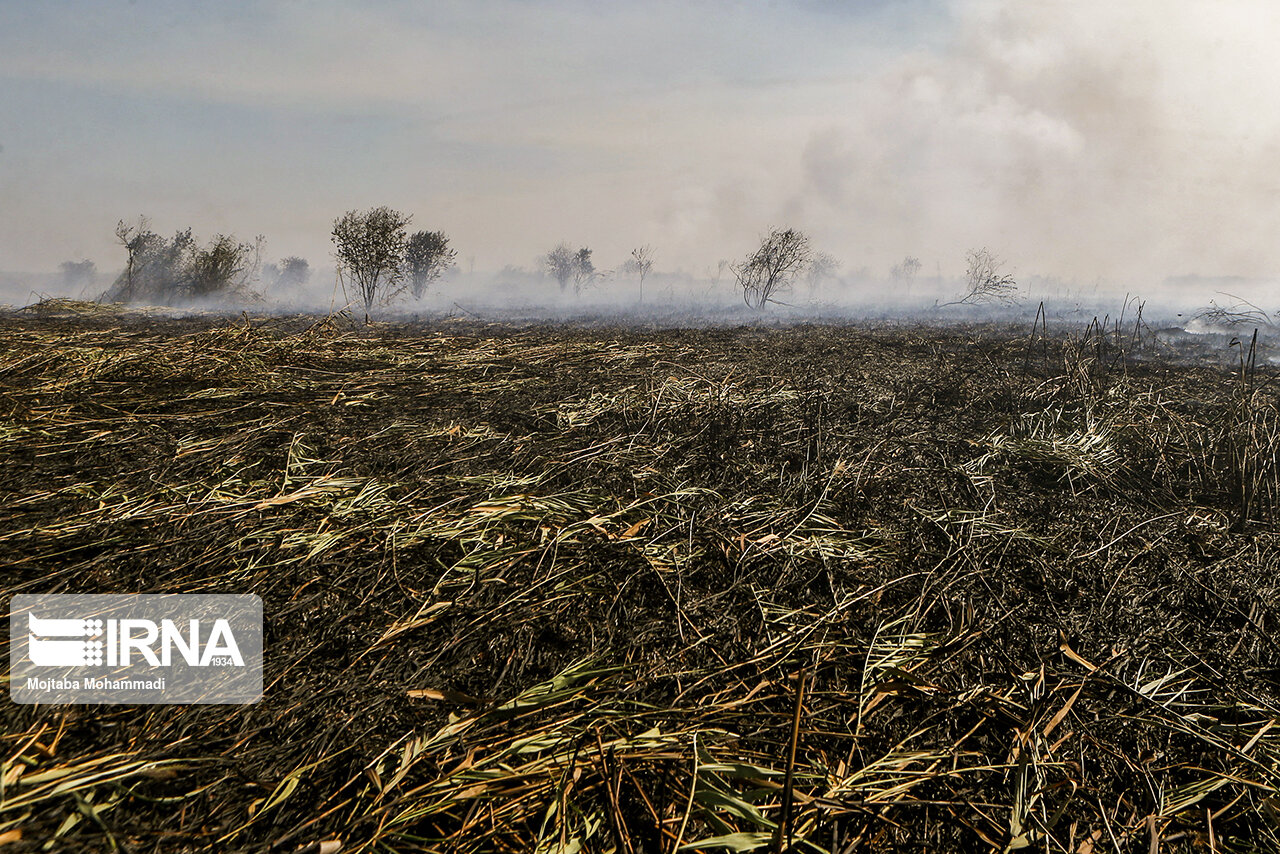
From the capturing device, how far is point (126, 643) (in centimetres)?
154

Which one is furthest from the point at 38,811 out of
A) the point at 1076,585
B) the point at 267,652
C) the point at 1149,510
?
the point at 1149,510

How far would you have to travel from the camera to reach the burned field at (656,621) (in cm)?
117

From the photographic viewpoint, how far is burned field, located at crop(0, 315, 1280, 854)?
3.84 feet

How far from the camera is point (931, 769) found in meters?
1.30

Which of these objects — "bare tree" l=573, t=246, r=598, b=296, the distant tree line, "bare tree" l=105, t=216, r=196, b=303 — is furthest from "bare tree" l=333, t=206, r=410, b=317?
"bare tree" l=573, t=246, r=598, b=296

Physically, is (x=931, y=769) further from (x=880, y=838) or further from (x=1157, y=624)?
(x=1157, y=624)

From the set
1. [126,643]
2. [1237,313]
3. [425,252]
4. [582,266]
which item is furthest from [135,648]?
[582,266]

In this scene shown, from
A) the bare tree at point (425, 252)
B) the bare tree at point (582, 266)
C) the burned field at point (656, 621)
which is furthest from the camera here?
the bare tree at point (582, 266)

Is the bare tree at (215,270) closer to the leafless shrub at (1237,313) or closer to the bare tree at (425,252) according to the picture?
the bare tree at (425,252)

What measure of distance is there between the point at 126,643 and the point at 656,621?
1408 millimetres

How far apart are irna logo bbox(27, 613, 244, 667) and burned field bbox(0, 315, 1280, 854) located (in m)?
0.13

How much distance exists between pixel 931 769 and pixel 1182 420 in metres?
3.79

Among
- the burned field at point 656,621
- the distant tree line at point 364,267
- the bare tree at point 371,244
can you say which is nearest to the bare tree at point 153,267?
the distant tree line at point 364,267

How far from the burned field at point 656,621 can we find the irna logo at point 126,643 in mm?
129
